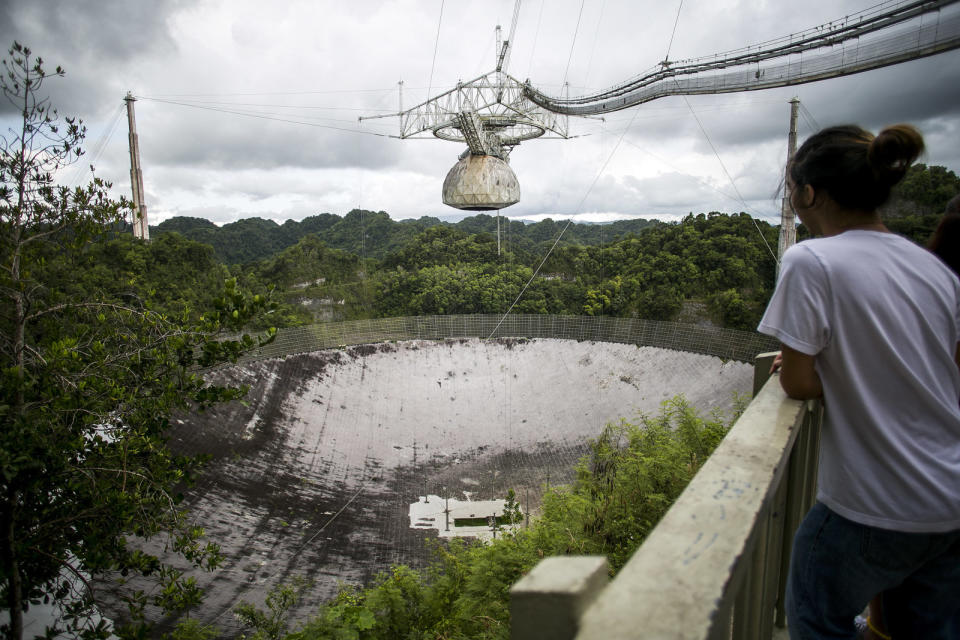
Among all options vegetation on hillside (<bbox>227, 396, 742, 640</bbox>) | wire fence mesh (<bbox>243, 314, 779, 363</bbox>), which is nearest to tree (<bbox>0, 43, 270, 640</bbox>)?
vegetation on hillside (<bbox>227, 396, 742, 640</bbox>)

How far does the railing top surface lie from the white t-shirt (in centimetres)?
19

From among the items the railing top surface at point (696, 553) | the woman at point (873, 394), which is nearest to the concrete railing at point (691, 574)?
the railing top surface at point (696, 553)

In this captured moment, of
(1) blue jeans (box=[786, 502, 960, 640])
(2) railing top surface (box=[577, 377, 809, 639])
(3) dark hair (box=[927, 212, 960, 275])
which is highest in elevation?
(3) dark hair (box=[927, 212, 960, 275])

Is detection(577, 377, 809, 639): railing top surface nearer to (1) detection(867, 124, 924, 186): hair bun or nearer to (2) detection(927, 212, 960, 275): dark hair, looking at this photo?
(1) detection(867, 124, 924, 186): hair bun

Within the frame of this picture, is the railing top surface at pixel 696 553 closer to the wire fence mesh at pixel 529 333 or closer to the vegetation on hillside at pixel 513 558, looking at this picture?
the vegetation on hillside at pixel 513 558

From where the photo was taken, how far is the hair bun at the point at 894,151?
0.92 meters

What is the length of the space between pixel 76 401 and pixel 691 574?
3672mm

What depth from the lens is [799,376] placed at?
958 mm

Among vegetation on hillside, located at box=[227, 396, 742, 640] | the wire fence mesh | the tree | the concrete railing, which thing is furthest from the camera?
the wire fence mesh

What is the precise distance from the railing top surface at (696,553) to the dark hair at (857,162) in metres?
0.50

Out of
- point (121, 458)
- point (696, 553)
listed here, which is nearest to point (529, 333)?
point (121, 458)

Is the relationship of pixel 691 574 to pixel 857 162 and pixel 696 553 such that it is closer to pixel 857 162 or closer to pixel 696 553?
pixel 696 553

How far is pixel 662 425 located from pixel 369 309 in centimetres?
2167

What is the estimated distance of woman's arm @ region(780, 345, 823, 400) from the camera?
37.1 inches
